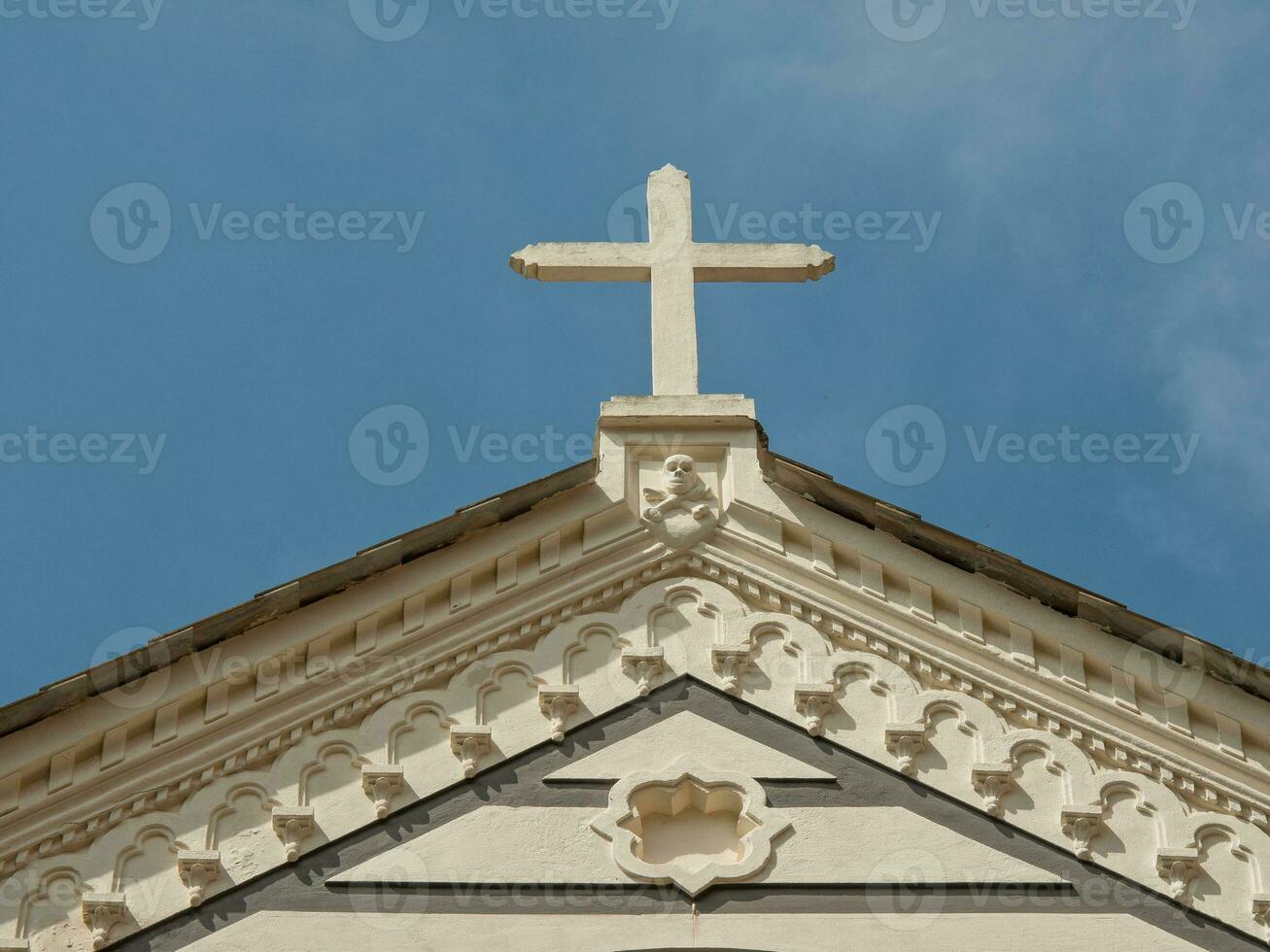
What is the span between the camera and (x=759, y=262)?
59.2ft

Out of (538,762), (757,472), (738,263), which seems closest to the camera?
(538,762)

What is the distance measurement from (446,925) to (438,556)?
8.94ft

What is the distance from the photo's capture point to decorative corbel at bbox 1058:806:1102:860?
14797mm

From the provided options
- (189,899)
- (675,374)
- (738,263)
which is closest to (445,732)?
(189,899)

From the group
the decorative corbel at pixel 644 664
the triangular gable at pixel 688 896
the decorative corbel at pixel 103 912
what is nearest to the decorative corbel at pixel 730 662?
the decorative corbel at pixel 644 664

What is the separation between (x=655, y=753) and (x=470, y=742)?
3.71ft

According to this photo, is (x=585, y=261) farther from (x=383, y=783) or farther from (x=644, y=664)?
(x=383, y=783)

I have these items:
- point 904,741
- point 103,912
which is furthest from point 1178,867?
point 103,912

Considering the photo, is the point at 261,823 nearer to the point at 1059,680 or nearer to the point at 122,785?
the point at 122,785

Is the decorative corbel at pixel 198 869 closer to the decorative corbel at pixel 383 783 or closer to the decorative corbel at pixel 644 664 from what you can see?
the decorative corbel at pixel 383 783

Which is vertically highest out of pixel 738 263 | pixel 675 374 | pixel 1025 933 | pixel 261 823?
pixel 738 263

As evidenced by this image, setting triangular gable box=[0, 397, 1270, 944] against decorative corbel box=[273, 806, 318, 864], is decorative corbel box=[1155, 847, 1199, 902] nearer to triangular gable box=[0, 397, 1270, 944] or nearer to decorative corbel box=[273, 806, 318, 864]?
triangular gable box=[0, 397, 1270, 944]

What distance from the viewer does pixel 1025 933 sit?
14281mm

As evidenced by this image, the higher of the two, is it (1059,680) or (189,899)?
(1059,680)
